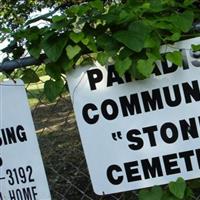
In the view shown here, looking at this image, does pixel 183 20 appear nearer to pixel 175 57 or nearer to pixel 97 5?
pixel 175 57

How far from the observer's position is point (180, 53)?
2.06 meters

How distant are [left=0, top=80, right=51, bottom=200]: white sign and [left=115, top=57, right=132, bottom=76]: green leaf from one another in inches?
19.0

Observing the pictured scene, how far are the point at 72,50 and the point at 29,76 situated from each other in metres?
0.33

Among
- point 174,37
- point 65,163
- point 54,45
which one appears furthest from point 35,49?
point 65,163

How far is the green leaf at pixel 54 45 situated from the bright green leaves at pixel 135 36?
0.23 meters

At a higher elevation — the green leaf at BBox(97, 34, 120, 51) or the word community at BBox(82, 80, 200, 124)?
the green leaf at BBox(97, 34, 120, 51)

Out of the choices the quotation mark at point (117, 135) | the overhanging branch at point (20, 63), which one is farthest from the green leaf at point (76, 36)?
the quotation mark at point (117, 135)

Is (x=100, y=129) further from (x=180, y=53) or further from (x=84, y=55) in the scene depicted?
(x=180, y=53)

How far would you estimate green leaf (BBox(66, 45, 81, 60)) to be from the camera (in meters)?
2.09

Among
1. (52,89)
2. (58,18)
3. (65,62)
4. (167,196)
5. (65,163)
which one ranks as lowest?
(65,163)

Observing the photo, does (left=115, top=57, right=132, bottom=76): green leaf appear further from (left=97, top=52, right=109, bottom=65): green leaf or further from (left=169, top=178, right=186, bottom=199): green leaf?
(left=169, top=178, right=186, bottom=199): green leaf

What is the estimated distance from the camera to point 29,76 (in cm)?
233

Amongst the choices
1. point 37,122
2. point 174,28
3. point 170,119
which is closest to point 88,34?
point 174,28

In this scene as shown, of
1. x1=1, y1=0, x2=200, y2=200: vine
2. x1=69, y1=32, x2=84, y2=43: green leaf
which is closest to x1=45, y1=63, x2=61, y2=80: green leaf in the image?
x1=1, y1=0, x2=200, y2=200: vine
